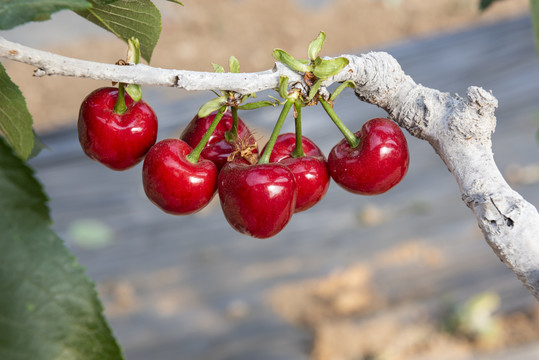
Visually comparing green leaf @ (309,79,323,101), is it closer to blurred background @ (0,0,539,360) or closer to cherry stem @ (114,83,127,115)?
cherry stem @ (114,83,127,115)

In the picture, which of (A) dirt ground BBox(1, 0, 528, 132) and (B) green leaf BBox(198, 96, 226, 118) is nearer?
(B) green leaf BBox(198, 96, 226, 118)

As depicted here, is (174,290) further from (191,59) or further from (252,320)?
(191,59)

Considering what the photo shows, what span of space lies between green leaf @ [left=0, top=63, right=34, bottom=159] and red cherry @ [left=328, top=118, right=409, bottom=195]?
0.26 metres

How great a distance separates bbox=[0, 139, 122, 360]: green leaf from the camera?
0.29 m

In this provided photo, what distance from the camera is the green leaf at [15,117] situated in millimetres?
407

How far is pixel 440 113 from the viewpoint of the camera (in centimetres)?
47

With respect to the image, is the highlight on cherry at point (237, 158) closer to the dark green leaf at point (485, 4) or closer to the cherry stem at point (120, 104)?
the cherry stem at point (120, 104)

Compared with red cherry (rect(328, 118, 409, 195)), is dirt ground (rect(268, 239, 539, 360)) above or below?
above

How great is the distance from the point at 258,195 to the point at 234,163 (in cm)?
5

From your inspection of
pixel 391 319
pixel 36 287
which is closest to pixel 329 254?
pixel 391 319

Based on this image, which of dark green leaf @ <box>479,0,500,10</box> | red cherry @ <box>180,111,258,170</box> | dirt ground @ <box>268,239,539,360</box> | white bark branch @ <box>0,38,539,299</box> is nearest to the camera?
white bark branch @ <box>0,38,539,299</box>

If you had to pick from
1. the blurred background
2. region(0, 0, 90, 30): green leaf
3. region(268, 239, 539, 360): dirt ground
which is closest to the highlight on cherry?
region(0, 0, 90, 30): green leaf

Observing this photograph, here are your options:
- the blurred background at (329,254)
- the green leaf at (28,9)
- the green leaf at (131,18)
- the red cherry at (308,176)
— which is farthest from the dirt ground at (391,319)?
the green leaf at (28,9)

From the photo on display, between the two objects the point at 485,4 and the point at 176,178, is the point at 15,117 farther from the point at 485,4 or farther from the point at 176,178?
the point at 485,4
